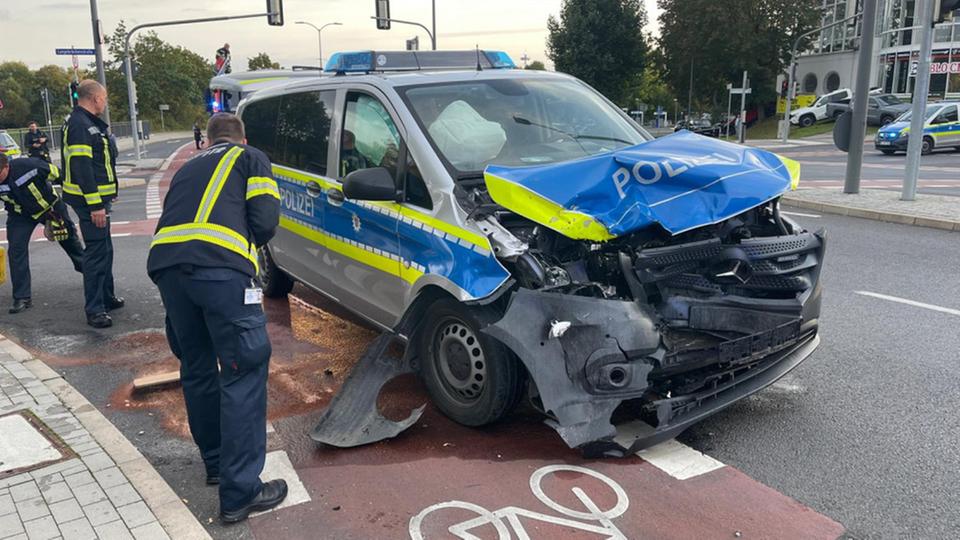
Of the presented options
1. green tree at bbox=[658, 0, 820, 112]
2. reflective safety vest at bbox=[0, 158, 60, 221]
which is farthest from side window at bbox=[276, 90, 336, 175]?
green tree at bbox=[658, 0, 820, 112]

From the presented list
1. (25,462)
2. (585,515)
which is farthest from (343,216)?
(585,515)

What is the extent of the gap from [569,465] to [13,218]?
6083mm

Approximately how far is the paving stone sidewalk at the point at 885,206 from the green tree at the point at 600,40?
131 feet

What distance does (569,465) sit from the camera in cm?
388

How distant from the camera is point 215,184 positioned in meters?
3.39

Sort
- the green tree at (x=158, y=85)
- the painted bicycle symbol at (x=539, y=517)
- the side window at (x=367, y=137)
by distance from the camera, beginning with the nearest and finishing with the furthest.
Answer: the painted bicycle symbol at (x=539, y=517) → the side window at (x=367, y=137) → the green tree at (x=158, y=85)

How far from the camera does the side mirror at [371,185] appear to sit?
14.2 ft

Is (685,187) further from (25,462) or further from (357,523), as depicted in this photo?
(25,462)

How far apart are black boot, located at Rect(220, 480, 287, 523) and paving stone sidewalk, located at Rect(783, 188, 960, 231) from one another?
358 inches

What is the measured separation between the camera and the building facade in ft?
147

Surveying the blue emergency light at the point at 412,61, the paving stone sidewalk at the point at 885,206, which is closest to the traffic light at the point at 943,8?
the paving stone sidewalk at the point at 885,206

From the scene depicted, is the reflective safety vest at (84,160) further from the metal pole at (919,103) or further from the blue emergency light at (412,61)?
the metal pole at (919,103)

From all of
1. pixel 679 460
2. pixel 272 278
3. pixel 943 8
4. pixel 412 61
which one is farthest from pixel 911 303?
pixel 943 8

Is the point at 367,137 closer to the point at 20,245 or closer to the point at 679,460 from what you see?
the point at 679,460
